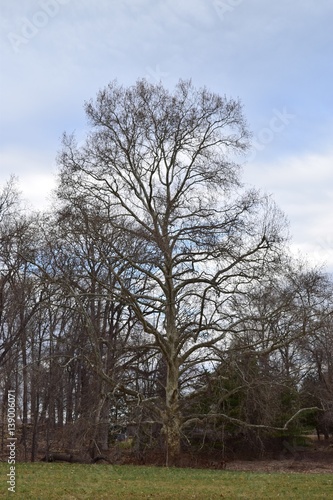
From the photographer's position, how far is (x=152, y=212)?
22.7m

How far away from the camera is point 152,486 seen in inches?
555

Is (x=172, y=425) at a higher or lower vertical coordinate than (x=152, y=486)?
higher

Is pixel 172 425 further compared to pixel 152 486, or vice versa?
pixel 172 425

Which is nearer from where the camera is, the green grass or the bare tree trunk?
the green grass

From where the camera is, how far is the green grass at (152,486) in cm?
1230

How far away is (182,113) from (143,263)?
5.94 metres

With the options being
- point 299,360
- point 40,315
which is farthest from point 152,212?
point 299,360

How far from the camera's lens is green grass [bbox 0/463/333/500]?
40.4ft

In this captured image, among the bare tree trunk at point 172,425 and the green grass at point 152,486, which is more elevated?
the bare tree trunk at point 172,425

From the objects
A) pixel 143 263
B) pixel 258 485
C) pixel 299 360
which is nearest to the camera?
pixel 258 485

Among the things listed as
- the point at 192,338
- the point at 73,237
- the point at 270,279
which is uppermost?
the point at 73,237

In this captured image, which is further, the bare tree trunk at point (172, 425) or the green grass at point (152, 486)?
the bare tree trunk at point (172, 425)

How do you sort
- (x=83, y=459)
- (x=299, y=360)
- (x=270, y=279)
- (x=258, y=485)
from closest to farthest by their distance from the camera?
(x=258, y=485) → (x=270, y=279) → (x=83, y=459) → (x=299, y=360)

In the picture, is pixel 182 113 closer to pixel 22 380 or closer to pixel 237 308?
pixel 237 308
